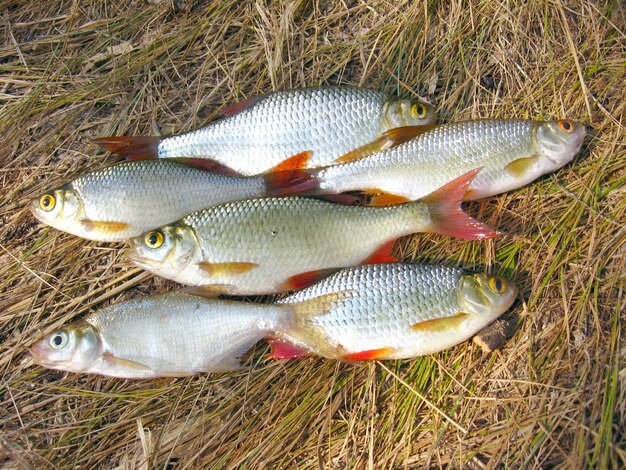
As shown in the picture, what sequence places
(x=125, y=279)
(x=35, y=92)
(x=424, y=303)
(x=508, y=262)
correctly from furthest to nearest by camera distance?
(x=35, y=92) → (x=125, y=279) → (x=508, y=262) → (x=424, y=303)

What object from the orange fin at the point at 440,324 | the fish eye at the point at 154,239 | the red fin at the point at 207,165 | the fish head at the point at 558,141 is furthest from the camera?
the red fin at the point at 207,165

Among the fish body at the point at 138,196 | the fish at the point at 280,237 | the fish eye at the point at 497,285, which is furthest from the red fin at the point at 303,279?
the fish eye at the point at 497,285

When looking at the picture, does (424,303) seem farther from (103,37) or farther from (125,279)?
(103,37)

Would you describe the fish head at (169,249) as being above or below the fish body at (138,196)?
below

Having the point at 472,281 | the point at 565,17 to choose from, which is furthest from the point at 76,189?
the point at 565,17

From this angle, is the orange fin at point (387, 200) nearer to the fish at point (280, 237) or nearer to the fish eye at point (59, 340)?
the fish at point (280, 237)

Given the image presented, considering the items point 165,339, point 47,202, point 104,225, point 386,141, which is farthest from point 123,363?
point 386,141
